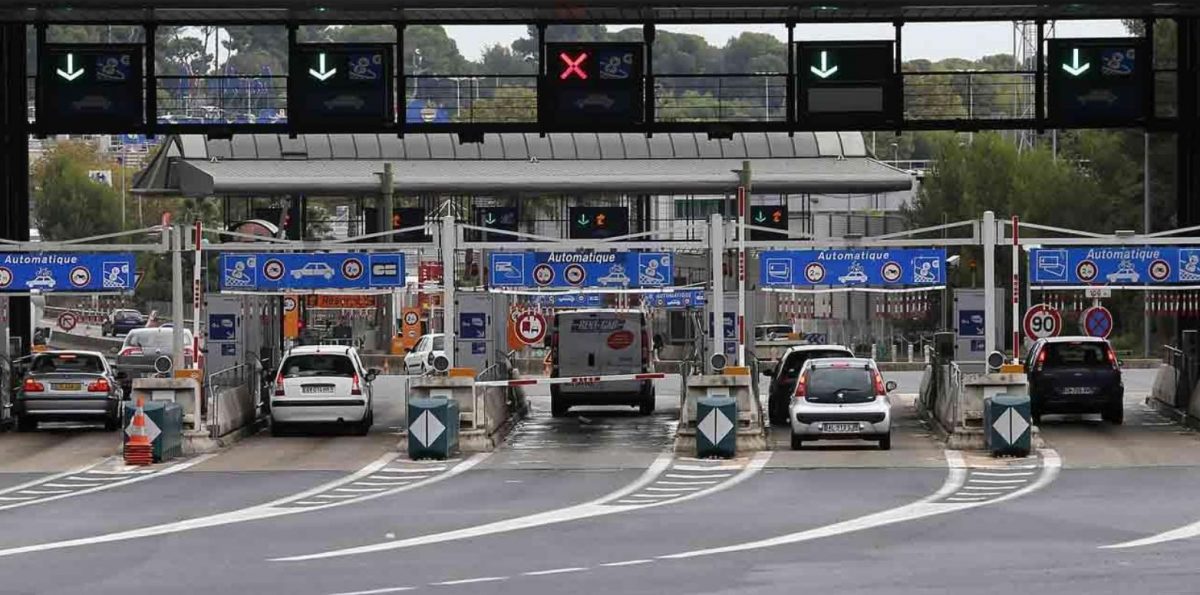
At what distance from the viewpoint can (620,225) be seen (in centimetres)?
5409

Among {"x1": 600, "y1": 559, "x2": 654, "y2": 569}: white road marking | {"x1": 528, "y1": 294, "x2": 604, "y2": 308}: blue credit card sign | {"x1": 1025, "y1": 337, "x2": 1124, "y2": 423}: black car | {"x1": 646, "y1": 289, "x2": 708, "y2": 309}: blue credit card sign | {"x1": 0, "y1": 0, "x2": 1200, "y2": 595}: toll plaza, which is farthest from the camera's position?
{"x1": 528, "y1": 294, "x2": 604, "y2": 308}: blue credit card sign

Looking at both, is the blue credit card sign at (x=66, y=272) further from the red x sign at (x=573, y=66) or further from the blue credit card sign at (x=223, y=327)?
the red x sign at (x=573, y=66)

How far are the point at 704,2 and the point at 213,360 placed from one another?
36.3ft

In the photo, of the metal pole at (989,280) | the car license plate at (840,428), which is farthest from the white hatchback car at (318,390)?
the metal pole at (989,280)

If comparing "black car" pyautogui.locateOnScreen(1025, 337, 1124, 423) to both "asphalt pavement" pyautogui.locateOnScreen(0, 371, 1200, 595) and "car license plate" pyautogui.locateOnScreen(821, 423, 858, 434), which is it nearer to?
"asphalt pavement" pyautogui.locateOnScreen(0, 371, 1200, 595)

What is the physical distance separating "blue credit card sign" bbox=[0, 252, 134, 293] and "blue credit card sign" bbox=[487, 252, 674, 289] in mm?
6257

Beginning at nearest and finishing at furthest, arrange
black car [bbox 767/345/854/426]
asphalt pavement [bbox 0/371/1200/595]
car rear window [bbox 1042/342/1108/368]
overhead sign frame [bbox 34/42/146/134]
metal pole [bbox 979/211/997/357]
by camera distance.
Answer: asphalt pavement [bbox 0/371/1200/595] < metal pole [bbox 979/211/997/357] < overhead sign frame [bbox 34/42/146/134] < car rear window [bbox 1042/342/1108/368] < black car [bbox 767/345/854/426]

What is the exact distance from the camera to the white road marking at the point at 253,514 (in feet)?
71.5

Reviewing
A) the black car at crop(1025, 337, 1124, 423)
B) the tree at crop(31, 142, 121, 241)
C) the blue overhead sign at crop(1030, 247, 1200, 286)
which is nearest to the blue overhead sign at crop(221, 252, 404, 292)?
the blue overhead sign at crop(1030, 247, 1200, 286)

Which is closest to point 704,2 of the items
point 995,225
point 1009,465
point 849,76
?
point 849,76

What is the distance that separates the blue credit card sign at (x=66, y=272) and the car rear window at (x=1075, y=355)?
15248mm

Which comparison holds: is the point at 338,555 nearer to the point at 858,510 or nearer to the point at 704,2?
the point at 858,510

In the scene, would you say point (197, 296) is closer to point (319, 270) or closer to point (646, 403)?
point (319, 270)

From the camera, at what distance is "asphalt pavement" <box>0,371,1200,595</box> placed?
1858cm
